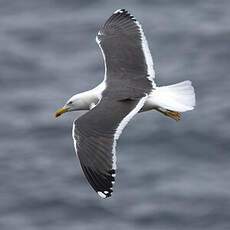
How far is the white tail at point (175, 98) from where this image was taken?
14117 millimetres

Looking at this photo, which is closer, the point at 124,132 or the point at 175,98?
the point at 175,98

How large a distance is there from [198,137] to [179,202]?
1382 millimetres

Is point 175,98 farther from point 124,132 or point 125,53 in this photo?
point 124,132

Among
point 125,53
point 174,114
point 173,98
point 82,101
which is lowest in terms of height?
point 174,114

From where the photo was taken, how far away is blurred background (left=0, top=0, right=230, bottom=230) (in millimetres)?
19016

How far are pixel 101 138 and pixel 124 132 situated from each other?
6.76 meters

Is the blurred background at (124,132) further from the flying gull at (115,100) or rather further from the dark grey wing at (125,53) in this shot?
the dark grey wing at (125,53)

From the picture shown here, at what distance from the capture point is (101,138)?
1338cm

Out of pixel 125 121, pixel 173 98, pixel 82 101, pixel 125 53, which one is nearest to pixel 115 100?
pixel 125 121

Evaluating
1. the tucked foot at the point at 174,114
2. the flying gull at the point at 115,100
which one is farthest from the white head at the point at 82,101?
the tucked foot at the point at 174,114

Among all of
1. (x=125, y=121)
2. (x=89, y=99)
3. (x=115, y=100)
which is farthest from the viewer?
(x=89, y=99)

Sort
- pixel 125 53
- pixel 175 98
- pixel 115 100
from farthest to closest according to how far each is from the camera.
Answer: pixel 125 53 → pixel 175 98 → pixel 115 100

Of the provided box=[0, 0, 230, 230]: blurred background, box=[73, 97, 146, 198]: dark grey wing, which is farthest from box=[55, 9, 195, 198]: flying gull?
box=[0, 0, 230, 230]: blurred background

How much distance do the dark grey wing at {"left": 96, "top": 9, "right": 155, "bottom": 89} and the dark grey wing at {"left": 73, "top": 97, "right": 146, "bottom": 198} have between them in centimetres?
66
